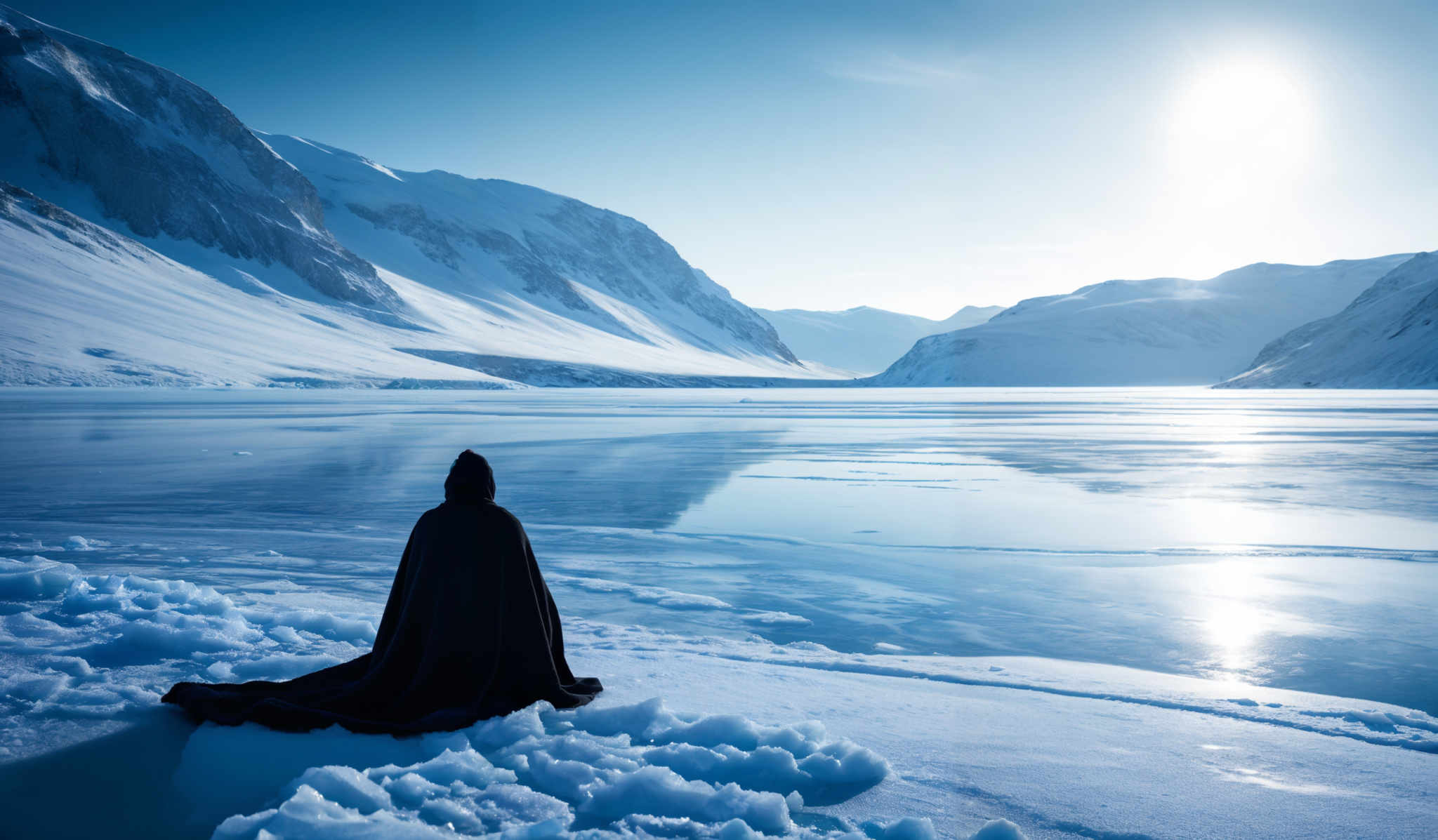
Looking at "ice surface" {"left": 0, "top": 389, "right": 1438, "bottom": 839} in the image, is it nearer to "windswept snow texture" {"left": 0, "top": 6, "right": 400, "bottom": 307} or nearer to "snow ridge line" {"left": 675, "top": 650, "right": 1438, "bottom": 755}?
"snow ridge line" {"left": 675, "top": 650, "right": 1438, "bottom": 755}

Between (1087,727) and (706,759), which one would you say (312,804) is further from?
(1087,727)

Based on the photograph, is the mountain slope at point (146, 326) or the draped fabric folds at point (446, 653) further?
the mountain slope at point (146, 326)

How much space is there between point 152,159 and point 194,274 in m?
26.5

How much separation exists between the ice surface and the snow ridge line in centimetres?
3

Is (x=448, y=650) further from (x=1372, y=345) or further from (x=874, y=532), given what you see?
(x=1372, y=345)

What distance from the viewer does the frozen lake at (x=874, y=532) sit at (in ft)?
22.9

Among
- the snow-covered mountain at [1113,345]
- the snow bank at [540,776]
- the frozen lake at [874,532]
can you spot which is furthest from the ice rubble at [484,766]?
the snow-covered mountain at [1113,345]

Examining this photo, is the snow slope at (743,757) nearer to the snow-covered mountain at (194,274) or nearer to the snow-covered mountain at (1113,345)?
the snow-covered mountain at (194,274)

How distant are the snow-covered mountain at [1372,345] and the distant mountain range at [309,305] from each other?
1.06 feet

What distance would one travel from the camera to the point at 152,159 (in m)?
128

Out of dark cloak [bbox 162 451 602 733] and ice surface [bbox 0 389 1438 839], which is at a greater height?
dark cloak [bbox 162 451 602 733]

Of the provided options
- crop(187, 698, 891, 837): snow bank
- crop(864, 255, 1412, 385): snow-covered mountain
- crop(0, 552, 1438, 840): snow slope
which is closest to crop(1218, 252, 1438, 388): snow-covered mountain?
crop(864, 255, 1412, 385): snow-covered mountain

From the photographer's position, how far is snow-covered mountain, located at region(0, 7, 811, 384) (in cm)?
7731

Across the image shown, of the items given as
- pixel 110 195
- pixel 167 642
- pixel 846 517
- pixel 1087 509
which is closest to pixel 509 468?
pixel 846 517
